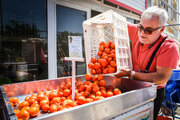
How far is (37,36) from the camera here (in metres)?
3.59

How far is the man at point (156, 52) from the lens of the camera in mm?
1510

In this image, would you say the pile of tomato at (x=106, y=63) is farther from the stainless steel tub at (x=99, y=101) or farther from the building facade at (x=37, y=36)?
the building facade at (x=37, y=36)

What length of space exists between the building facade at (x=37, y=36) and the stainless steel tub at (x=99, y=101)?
1.94 metres

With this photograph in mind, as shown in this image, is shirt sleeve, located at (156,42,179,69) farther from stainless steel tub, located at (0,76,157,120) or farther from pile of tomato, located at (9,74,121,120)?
pile of tomato, located at (9,74,121,120)

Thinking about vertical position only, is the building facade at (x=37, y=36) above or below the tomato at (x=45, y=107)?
above

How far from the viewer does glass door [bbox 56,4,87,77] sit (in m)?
3.98

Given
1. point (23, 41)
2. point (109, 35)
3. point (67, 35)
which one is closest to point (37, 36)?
point (23, 41)

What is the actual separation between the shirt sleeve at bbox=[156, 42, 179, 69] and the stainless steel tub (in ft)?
1.04

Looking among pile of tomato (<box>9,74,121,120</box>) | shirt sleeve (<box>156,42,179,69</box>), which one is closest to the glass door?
pile of tomato (<box>9,74,121,120</box>)

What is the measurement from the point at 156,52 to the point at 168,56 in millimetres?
165

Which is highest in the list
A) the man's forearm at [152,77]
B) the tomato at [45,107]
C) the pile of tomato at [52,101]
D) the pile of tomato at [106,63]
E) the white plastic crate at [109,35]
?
the white plastic crate at [109,35]

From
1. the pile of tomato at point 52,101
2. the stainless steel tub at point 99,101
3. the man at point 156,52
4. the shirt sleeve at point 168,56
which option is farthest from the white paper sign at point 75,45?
the shirt sleeve at point 168,56

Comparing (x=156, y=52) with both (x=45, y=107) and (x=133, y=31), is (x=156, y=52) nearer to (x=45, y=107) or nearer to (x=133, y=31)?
(x=133, y=31)

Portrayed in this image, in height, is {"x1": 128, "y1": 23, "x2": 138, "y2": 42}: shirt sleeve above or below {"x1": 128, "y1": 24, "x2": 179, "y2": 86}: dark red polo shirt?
above
